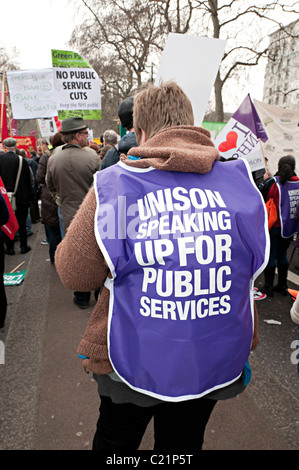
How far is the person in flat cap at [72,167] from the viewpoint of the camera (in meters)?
3.60

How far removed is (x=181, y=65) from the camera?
2.39m

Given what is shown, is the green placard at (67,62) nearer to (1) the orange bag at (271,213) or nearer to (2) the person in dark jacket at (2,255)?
(2) the person in dark jacket at (2,255)

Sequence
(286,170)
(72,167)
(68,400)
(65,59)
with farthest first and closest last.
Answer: (65,59) → (286,170) → (72,167) → (68,400)

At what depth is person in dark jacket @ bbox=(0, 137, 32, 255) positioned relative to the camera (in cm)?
564

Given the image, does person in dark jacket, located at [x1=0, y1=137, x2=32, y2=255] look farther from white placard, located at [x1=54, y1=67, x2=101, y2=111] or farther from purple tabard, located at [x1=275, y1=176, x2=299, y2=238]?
purple tabard, located at [x1=275, y1=176, x2=299, y2=238]

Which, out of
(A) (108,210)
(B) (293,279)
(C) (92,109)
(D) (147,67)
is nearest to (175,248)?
(A) (108,210)

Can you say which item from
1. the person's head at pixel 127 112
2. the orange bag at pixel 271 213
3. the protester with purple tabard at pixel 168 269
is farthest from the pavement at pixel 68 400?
the person's head at pixel 127 112

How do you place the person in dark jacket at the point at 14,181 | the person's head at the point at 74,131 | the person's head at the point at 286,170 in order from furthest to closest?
the person in dark jacket at the point at 14,181 < the person's head at the point at 286,170 < the person's head at the point at 74,131

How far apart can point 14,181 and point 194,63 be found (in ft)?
14.0

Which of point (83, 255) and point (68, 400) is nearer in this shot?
point (83, 255)

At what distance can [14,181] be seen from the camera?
5758 mm

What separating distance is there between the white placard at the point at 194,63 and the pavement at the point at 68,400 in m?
2.08

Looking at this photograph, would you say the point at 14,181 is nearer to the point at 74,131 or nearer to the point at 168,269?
the point at 74,131

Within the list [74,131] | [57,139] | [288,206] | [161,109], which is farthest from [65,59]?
[161,109]
